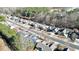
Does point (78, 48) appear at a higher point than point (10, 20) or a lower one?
lower

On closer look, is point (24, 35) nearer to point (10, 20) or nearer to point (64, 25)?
point (10, 20)

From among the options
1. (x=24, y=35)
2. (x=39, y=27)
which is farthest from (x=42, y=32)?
(x=24, y=35)
